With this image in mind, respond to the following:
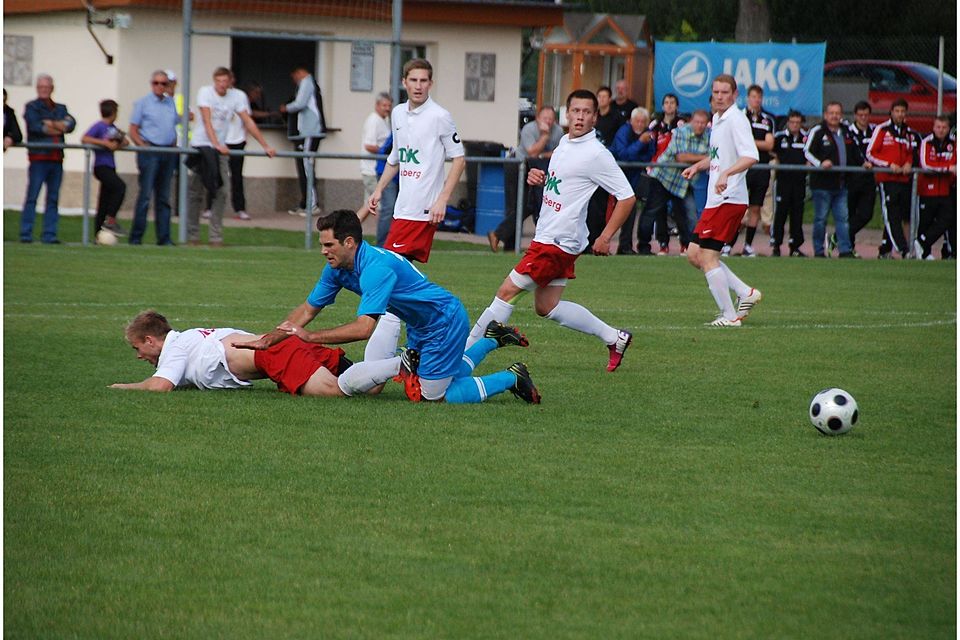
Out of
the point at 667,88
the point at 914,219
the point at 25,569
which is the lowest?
the point at 25,569

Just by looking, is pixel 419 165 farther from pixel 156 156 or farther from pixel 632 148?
pixel 632 148

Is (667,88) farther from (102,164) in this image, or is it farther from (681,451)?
(681,451)

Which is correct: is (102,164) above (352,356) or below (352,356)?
above

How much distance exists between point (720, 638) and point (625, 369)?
5.47 m

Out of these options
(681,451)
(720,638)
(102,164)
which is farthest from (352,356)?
(102,164)

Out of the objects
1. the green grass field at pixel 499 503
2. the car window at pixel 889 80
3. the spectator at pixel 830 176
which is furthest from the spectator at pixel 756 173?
the car window at pixel 889 80

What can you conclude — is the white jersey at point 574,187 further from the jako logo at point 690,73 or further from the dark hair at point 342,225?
the jako logo at point 690,73

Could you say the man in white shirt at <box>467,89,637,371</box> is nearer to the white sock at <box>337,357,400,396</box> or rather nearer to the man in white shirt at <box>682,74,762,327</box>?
the white sock at <box>337,357,400,396</box>

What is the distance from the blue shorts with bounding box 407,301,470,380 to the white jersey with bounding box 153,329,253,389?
967 millimetres

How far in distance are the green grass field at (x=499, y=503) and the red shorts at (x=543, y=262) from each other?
23.1 inches

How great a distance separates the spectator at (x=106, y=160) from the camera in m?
18.0

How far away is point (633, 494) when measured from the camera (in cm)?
611

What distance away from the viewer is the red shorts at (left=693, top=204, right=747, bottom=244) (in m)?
12.3

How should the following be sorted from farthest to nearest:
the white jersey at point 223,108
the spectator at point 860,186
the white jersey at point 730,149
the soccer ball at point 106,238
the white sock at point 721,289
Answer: the spectator at point 860,186
the white jersey at point 223,108
the soccer ball at point 106,238
the white sock at point 721,289
the white jersey at point 730,149
